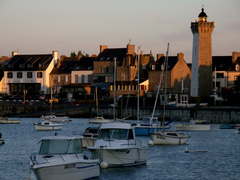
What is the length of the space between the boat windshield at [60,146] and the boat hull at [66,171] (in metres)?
1.56

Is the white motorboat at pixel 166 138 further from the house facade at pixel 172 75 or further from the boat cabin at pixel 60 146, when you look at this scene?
the house facade at pixel 172 75

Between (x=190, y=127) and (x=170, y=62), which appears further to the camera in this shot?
(x=170, y=62)

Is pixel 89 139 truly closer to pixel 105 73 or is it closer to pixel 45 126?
pixel 45 126

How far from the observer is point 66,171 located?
93.8ft

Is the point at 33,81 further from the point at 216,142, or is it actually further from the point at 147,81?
the point at 216,142

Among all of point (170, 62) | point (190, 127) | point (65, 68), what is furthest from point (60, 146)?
point (65, 68)

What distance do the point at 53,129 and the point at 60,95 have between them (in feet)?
164

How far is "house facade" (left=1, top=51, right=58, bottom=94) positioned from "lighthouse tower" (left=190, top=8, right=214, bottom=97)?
43670mm

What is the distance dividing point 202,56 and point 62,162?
263 ft

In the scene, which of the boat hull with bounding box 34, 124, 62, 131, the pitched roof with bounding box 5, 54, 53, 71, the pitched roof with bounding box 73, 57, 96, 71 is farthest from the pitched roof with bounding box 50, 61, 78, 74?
the boat hull with bounding box 34, 124, 62, 131

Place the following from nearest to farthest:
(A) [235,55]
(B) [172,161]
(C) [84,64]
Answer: (B) [172,161] → (A) [235,55] → (C) [84,64]

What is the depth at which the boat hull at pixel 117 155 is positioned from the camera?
3466 cm

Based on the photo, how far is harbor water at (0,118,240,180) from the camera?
36250 millimetres

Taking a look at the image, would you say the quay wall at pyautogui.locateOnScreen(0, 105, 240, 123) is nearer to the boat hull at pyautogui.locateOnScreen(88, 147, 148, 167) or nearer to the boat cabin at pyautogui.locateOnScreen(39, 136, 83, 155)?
the boat hull at pyautogui.locateOnScreen(88, 147, 148, 167)
